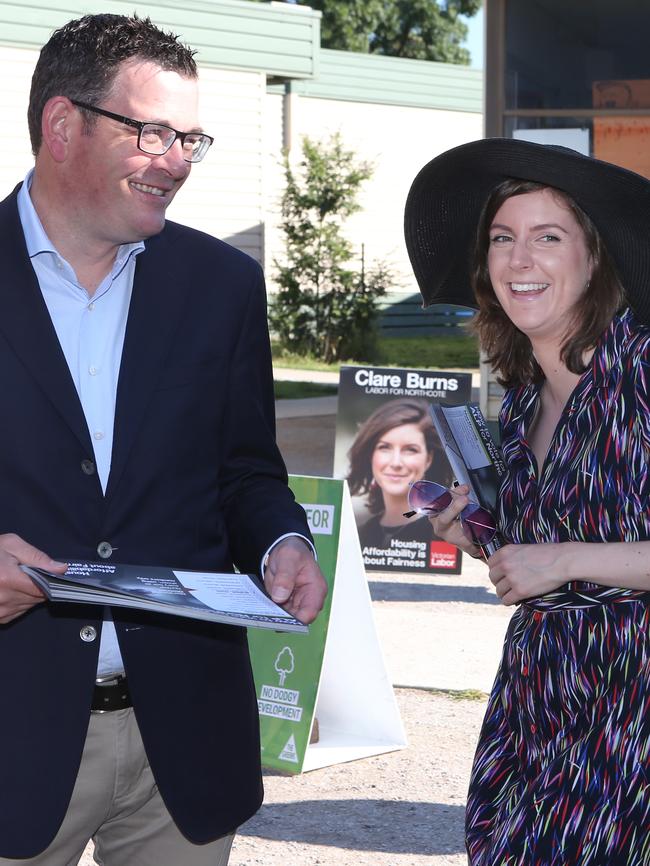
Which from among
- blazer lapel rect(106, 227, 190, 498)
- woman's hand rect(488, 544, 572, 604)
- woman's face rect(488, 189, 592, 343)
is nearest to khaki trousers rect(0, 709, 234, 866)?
blazer lapel rect(106, 227, 190, 498)

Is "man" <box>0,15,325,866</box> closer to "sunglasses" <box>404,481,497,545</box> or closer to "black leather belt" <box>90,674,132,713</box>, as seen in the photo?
"black leather belt" <box>90,674,132,713</box>

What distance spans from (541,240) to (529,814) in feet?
3.95

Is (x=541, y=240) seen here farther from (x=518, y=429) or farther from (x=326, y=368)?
(x=326, y=368)

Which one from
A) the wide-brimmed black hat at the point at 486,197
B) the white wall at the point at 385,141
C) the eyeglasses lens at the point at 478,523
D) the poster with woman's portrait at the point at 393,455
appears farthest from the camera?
the white wall at the point at 385,141

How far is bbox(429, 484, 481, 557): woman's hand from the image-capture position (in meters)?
2.87

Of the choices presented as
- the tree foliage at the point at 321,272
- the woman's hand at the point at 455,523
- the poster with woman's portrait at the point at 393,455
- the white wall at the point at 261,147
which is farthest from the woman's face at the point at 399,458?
the tree foliage at the point at 321,272

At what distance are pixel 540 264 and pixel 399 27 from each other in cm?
4888

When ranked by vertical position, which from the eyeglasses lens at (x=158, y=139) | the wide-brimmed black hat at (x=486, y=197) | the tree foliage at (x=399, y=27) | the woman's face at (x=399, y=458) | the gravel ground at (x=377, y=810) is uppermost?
the tree foliage at (x=399, y=27)

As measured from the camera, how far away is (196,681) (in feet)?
8.32

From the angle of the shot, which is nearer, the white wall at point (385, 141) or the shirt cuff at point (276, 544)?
the shirt cuff at point (276, 544)

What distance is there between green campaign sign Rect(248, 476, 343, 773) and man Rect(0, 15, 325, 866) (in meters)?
2.47

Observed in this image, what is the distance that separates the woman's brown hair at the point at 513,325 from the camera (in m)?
2.78

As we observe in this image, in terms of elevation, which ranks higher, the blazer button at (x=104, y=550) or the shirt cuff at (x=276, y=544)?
the blazer button at (x=104, y=550)

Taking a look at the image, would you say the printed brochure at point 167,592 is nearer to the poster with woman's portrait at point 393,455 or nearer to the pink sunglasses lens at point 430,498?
the pink sunglasses lens at point 430,498
